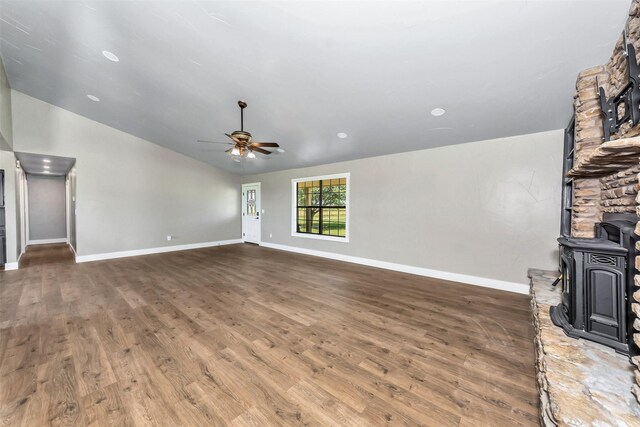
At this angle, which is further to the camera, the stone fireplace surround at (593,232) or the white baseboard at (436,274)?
the white baseboard at (436,274)

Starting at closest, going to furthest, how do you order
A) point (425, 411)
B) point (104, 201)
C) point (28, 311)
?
1. point (425, 411)
2. point (28, 311)
3. point (104, 201)

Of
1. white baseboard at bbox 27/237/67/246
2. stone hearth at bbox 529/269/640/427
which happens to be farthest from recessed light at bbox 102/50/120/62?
white baseboard at bbox 27/237/67/246

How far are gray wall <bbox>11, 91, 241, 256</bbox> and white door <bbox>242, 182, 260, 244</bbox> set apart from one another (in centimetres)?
88

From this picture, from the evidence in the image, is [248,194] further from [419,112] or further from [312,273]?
[419,112]

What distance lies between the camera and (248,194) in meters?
8.20

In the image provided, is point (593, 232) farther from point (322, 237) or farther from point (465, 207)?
point (322, 237)

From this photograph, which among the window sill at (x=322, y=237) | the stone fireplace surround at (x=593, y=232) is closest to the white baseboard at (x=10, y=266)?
the window sill at (x=322, y=237)

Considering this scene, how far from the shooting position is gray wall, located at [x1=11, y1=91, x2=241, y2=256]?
197 inches

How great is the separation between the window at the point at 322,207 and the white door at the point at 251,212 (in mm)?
1674

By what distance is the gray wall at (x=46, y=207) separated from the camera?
26.0 feet

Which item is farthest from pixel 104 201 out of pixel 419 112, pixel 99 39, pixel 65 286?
pixel 419 112

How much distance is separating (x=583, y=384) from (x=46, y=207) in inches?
496

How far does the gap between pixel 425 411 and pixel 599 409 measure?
0.83 m

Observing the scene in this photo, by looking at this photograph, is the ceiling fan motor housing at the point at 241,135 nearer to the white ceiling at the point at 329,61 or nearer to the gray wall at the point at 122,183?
the white ceiling at the point at 329,61
